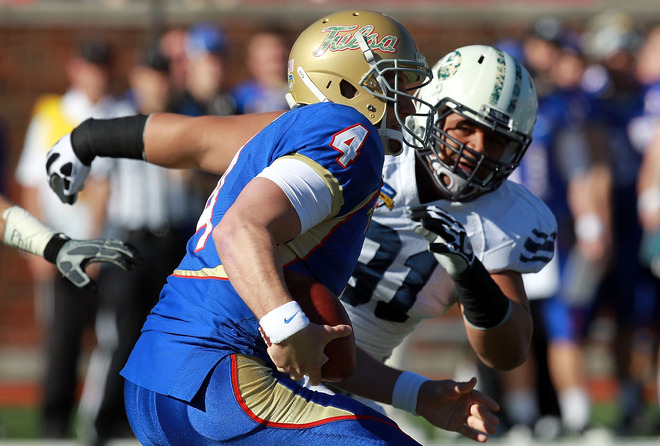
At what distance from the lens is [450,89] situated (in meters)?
3.44

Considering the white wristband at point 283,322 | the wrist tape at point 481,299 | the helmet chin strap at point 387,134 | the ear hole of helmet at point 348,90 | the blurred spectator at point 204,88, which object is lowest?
the blurred spectator at point 204,88

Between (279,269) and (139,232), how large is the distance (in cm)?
391

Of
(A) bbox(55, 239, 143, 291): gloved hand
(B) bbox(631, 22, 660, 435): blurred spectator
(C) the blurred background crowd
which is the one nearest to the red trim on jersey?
(A) bbox(55, 239, 143, 291): gloved hand

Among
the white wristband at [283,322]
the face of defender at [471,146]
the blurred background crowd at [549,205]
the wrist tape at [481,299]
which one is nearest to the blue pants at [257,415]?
the white wristband at [283,322]

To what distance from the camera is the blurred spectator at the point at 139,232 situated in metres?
5.84

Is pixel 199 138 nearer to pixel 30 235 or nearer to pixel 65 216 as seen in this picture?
pixel 30 235

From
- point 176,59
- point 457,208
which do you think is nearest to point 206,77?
point 176,59

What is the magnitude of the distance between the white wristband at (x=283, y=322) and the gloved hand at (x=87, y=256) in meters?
1.01

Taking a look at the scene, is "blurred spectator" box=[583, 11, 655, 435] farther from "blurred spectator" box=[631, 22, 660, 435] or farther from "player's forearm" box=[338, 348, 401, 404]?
"player's forearm" box=[338, 348, 401, 404]

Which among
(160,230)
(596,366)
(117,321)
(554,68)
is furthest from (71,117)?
(596,366)

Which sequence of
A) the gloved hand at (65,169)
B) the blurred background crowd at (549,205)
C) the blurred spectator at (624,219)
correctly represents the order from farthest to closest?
1. the blurred spectator at (624,219)
2. the blurred background crowd at (549,205)
3. the gloved hand at (65,169)

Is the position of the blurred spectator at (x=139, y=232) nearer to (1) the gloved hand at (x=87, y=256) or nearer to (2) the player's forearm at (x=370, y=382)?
(1) the gloved hand at (x=87, y=256)

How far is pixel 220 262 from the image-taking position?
246cm

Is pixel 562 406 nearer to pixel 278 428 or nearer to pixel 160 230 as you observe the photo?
pixel 160 230
